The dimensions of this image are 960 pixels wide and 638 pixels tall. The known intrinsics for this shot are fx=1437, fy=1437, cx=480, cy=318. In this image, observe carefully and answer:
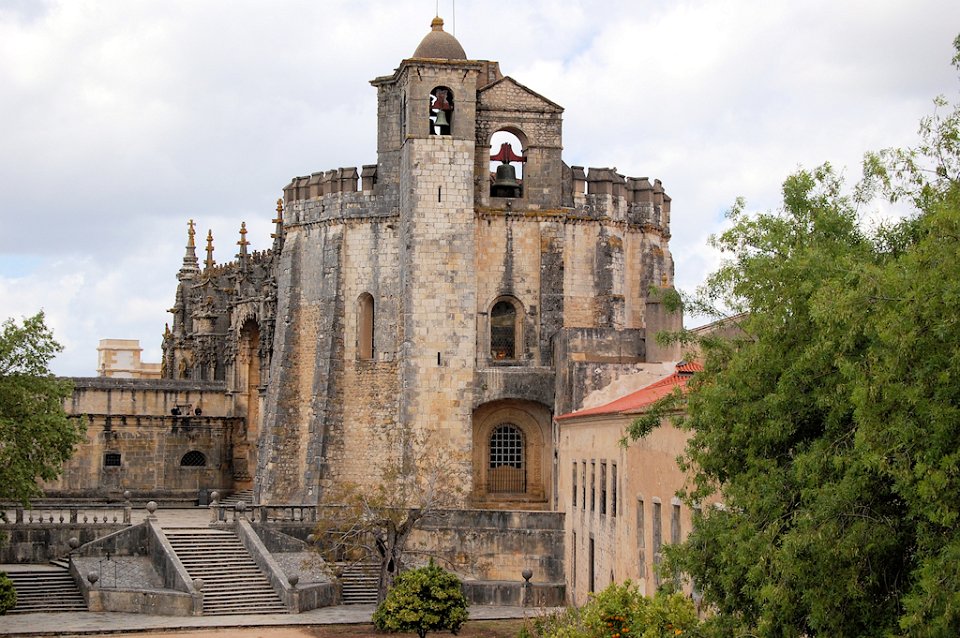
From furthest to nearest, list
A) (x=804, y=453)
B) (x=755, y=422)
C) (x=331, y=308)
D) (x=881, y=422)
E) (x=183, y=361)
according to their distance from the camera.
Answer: (x=183, y=361)
(x=331, y=308)
(x=755, y=422)
(x=804, y=453)
(x=881, y=422)

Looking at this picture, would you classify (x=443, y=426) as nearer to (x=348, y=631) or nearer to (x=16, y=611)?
(x=348, y=631)

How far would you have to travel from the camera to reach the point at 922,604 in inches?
534

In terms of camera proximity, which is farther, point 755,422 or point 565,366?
point 565,366

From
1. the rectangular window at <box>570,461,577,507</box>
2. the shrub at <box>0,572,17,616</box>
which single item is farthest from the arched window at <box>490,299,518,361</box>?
the shrub at <box>0,572,17,616</box>

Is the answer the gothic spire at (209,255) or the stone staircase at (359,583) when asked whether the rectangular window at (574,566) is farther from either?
the gothic spire at (209,255)

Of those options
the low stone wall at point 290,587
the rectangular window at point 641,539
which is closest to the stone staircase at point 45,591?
the low stone wall at point 290,587

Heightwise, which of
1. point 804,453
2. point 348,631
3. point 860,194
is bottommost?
point 348,631

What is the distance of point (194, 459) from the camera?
57062 millimetres

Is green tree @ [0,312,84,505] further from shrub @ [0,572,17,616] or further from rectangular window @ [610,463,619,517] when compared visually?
rectangular window @ [610,463,619,517]

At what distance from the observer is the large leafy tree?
14195 millimetres

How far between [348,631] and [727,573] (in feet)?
61.3

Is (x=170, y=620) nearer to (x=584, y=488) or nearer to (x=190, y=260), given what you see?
(x=584, y=488)

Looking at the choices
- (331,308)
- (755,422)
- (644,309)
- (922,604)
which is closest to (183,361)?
(331,308)

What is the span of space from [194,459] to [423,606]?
25.0 m
